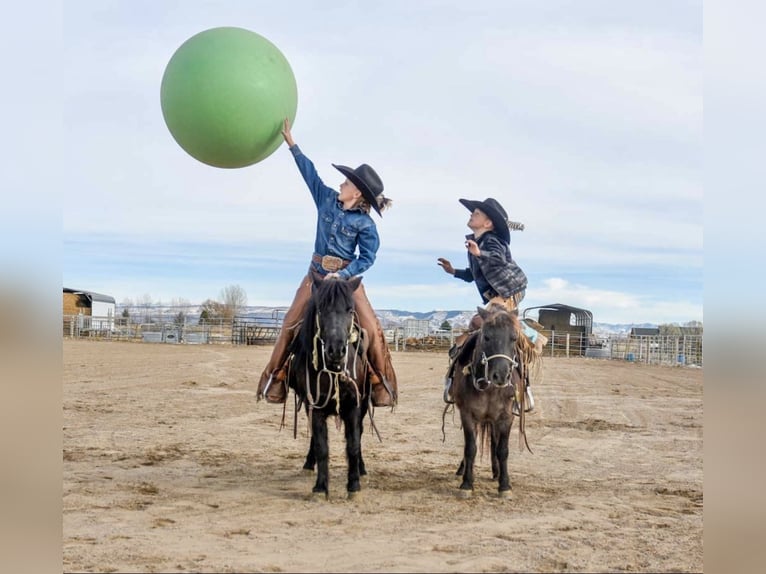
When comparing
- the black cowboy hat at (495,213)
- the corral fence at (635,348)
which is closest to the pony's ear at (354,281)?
the black cowboy hat at (495,213)

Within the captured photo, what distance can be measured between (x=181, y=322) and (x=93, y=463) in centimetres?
3489

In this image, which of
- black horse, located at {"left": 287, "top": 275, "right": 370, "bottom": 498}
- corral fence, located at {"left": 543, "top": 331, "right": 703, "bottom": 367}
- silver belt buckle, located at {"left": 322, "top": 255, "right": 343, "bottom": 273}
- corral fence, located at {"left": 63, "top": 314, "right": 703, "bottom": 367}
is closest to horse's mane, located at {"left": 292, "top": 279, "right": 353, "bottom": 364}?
black horse, located at {"left": 287, "top": 275, "right": 370, "bottom": 498}

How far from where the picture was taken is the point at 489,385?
22.8 feet

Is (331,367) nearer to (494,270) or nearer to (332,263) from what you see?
(332,263)

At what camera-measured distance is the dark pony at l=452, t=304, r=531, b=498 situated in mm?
6605

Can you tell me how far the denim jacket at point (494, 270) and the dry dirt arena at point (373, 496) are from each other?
200cm

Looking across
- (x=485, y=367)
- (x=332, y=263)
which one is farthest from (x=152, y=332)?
(x=485, y=367)

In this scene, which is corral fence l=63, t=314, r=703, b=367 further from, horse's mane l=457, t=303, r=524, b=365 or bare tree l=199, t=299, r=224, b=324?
horse's mane l=457, t=303, r=524, b=365

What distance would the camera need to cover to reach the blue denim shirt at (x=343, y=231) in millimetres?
7223

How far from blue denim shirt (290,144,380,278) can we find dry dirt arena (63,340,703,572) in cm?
224
